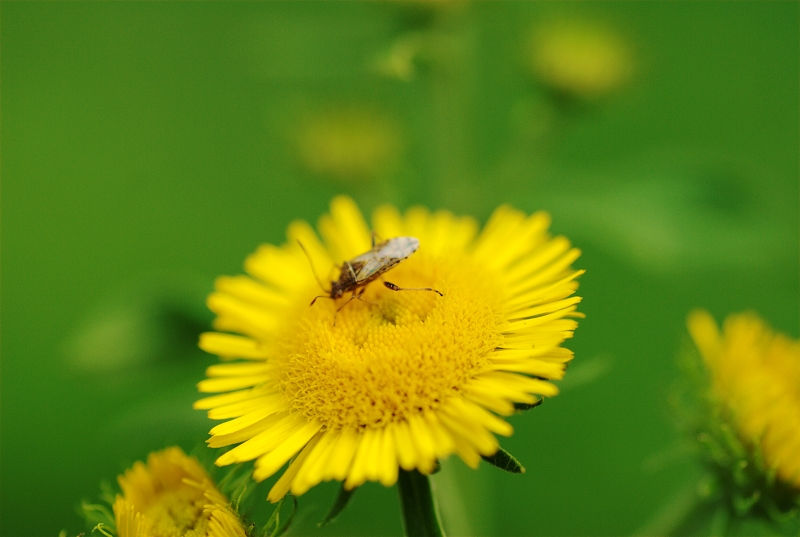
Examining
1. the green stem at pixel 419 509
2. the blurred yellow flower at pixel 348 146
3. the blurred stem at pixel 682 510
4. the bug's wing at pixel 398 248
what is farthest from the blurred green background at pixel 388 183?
the bug's wing at pixel 398 248

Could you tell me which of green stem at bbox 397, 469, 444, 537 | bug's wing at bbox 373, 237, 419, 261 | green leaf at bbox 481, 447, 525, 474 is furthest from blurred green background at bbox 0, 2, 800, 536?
bug's wing at bbox 373, 237, 419, 261

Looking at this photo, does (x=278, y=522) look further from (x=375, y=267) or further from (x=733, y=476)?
(x=733, y=476)

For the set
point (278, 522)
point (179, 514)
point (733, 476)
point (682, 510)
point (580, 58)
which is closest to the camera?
point (278, 522)

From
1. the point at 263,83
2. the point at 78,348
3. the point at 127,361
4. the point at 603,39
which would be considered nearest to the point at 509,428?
the point at 127,361

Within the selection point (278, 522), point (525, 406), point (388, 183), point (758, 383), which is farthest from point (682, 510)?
point (388, 183)

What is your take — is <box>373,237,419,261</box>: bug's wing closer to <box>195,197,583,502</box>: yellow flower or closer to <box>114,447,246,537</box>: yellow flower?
<box>195,197,583,502</box>: yellow flower

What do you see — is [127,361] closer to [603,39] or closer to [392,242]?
[392,242]

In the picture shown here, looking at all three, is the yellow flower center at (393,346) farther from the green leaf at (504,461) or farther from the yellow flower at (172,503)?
the yellow flower at (172,503)
